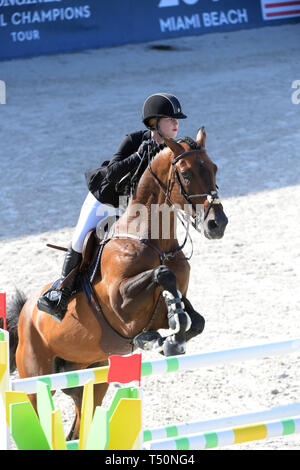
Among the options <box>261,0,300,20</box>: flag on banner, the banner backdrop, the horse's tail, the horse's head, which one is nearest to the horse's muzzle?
the horse's head

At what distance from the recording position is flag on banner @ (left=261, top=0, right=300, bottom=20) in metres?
17.4

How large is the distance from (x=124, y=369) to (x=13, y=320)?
106 inches

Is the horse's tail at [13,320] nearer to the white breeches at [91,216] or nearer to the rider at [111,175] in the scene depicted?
the rider at [111,175]

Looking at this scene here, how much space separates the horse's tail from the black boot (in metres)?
0.66

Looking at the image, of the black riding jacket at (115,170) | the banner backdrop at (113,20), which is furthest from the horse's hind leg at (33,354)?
the banner backdrop at (113,20)

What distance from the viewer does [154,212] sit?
5344mm

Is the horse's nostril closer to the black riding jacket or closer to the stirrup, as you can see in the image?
the black riding jacket

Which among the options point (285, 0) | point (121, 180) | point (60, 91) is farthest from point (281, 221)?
point (285, 0)

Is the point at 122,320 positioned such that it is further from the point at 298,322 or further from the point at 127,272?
the point at 298,322

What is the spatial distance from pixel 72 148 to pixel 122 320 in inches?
296

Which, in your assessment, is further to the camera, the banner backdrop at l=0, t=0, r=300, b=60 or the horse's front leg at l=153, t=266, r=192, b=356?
the banner backdrop at l=0, t=0, r=300, b=60

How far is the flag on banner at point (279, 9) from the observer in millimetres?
17359

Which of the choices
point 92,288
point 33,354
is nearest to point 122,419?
point 92,288

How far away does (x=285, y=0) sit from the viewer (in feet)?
57.1
